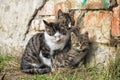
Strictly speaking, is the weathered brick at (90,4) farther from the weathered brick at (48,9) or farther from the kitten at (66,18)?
the weathered brick at (48,9)

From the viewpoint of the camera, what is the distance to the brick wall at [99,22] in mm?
4598

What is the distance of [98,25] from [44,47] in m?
0.79

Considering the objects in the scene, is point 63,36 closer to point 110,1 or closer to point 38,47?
point 38,47

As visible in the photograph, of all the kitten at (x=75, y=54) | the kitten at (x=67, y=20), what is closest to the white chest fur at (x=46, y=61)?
the kitten at (x=75, y=54)

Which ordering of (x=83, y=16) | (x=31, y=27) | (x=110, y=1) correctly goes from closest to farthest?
1. (x=110, y=1)
2. (x=83, y=16)
3. (x=31, y=27)

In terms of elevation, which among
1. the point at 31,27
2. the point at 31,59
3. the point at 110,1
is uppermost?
the point at 110,1

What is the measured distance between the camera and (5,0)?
599cm

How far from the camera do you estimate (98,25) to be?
4.84 metres

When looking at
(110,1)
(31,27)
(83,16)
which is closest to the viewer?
(110,1)

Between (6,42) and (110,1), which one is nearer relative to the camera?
(110,1)

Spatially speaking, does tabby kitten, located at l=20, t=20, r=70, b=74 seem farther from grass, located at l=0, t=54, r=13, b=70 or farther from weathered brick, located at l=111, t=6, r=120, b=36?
weathered brick, located at l=111, t=6, r=120, b=36

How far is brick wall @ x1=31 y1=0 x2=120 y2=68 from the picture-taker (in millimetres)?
4598

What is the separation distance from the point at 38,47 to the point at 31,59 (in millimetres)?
192

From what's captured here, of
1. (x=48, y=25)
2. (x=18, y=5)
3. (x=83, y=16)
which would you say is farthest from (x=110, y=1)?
(x=18, y=5)
